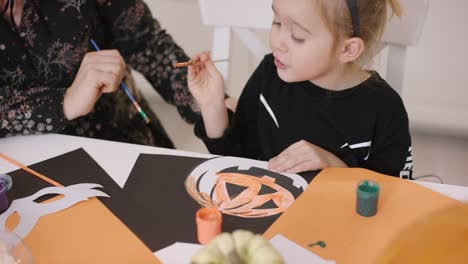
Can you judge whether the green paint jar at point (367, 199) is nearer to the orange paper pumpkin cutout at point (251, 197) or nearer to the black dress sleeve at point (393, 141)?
the orange paper pumpkin cutout at point (251, 197)

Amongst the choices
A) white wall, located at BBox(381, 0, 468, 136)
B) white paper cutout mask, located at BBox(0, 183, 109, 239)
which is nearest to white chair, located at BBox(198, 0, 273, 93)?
white paper cutout mask, located at BBox(0, 183, 109, 239)

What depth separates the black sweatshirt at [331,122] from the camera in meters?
1.00

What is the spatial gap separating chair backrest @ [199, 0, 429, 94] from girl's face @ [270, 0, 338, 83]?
225 millimetres

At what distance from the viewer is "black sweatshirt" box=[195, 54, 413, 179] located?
1001 millimetres

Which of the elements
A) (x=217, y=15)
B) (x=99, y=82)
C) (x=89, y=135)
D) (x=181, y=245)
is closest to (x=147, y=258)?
(x=181, y=245)

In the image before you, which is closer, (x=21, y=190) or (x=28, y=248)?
(x=28, y=248)

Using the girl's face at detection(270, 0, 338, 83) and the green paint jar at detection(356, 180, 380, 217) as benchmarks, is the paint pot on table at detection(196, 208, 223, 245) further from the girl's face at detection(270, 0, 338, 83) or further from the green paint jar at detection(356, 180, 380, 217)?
the girl's face at detection(270, 0, 338, 83)

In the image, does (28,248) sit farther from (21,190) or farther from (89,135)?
(89,135)

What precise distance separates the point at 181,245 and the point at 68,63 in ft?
2.07

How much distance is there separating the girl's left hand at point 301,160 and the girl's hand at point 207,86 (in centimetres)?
23

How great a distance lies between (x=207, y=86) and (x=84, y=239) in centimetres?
47

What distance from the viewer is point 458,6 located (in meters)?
1.70

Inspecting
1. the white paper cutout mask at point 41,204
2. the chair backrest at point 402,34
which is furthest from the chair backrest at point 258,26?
the white paper cutout mask at point 41,204

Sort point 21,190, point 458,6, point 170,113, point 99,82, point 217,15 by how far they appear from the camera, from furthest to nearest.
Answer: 1. point 170,113
2. point 458,6
3. point 217,15
4. point 99,82
5. point 21,190
